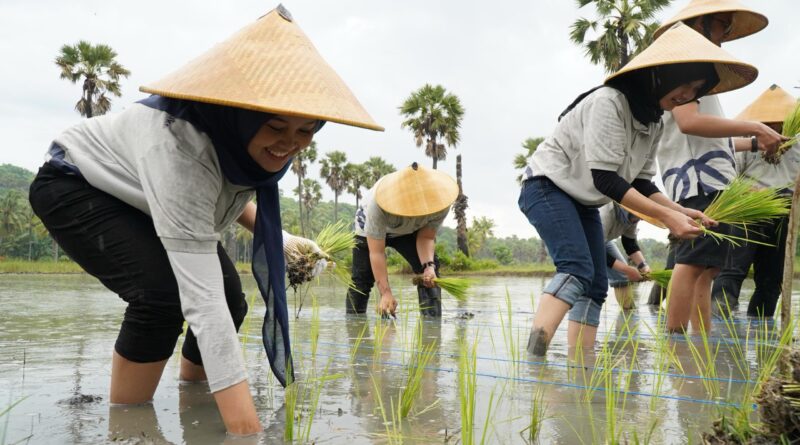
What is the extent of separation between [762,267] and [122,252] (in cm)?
397

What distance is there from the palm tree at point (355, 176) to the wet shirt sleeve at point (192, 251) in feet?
132

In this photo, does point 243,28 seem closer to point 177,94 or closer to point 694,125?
point 177,94

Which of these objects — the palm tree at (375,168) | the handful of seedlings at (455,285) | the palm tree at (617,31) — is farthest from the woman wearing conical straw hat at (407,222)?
the palm tree at (375,168)

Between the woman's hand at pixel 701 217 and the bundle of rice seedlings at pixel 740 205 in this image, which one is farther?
the bundle of rice seedlings at pixel 740 205

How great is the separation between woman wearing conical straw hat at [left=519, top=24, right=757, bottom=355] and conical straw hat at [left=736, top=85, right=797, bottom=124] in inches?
45.0

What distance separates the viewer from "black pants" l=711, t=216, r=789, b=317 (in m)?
4.04

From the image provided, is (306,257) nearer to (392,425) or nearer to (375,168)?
(392,425)

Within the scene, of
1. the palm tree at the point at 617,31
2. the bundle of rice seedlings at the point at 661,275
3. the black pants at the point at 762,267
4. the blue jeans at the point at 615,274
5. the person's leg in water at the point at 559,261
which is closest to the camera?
the person's leg in water at the point at 559,261

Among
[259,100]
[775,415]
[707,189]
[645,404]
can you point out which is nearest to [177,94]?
[259,100]

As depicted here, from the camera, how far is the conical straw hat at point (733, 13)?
3.28 m

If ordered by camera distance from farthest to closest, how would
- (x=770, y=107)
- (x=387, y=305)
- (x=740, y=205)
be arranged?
(x=387, y=305) < (x=770, y=107) < (x=740, y=205)

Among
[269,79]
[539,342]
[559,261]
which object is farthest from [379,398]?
[559,261]

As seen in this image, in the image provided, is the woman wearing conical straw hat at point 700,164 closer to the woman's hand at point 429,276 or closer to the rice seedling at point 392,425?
the woman's hand at point 429,276

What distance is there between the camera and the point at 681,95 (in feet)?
9.20
